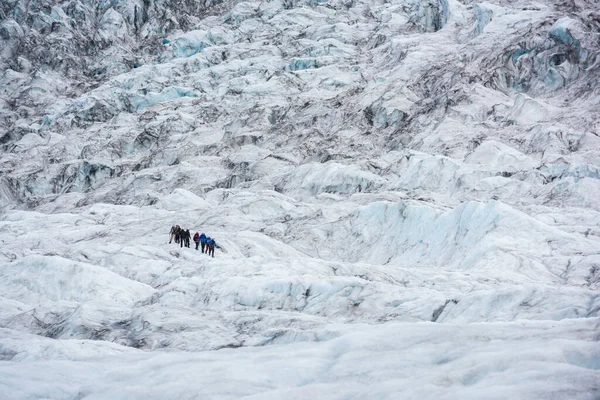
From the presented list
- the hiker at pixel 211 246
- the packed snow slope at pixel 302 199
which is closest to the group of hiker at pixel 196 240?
the hiker at pixel 211 246

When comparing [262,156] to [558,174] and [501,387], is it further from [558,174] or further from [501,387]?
[501,387]

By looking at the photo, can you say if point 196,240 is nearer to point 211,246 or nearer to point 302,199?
point 211,246

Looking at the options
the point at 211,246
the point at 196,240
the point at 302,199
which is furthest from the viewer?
the point at 302,199

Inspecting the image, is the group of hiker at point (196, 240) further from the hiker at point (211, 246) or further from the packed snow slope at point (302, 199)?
the packed snow slope at point (302, 199)

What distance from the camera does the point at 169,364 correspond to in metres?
9.05

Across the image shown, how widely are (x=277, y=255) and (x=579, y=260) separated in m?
11.5

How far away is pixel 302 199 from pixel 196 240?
12.6 meters

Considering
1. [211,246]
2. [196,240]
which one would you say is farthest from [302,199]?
[211,246]

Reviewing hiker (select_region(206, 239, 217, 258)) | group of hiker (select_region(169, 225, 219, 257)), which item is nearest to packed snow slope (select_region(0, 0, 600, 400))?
group of hiker (select_region(169, 225, 219, 257))

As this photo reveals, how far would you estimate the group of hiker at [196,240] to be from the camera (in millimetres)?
21922

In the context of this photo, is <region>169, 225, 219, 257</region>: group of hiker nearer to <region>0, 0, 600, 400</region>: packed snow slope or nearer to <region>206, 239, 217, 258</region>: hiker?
<region>206, 239, 217, 258</region>: hiker

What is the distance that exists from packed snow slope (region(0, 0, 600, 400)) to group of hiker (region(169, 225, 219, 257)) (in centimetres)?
60

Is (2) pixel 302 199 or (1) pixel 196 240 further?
(2) pixel 302 199

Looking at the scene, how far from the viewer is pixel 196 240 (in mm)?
22734
